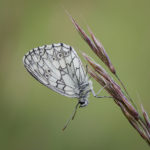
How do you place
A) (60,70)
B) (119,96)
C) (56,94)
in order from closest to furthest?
1. (119,96)
2. (60,70)
3. (56,94)

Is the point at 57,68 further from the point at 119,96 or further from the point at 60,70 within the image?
the point at 119,96

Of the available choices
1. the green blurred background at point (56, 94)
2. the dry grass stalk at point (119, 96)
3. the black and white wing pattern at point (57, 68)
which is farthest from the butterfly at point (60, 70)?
the green blurred background at point (56, 94)

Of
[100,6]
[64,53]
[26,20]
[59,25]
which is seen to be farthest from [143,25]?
[64,53]

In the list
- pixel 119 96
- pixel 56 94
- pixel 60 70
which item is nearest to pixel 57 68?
pixel 60 70

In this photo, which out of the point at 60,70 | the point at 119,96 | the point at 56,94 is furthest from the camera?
the point at 56,94

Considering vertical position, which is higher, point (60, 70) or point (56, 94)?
point (60, 70)

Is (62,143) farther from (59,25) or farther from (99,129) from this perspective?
(59,25)

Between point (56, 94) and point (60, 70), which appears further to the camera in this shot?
point (56, 94)

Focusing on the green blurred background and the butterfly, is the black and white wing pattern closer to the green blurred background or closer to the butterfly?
the butterfly

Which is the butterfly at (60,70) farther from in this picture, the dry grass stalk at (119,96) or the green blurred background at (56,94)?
the green blurred background at (56,94)
